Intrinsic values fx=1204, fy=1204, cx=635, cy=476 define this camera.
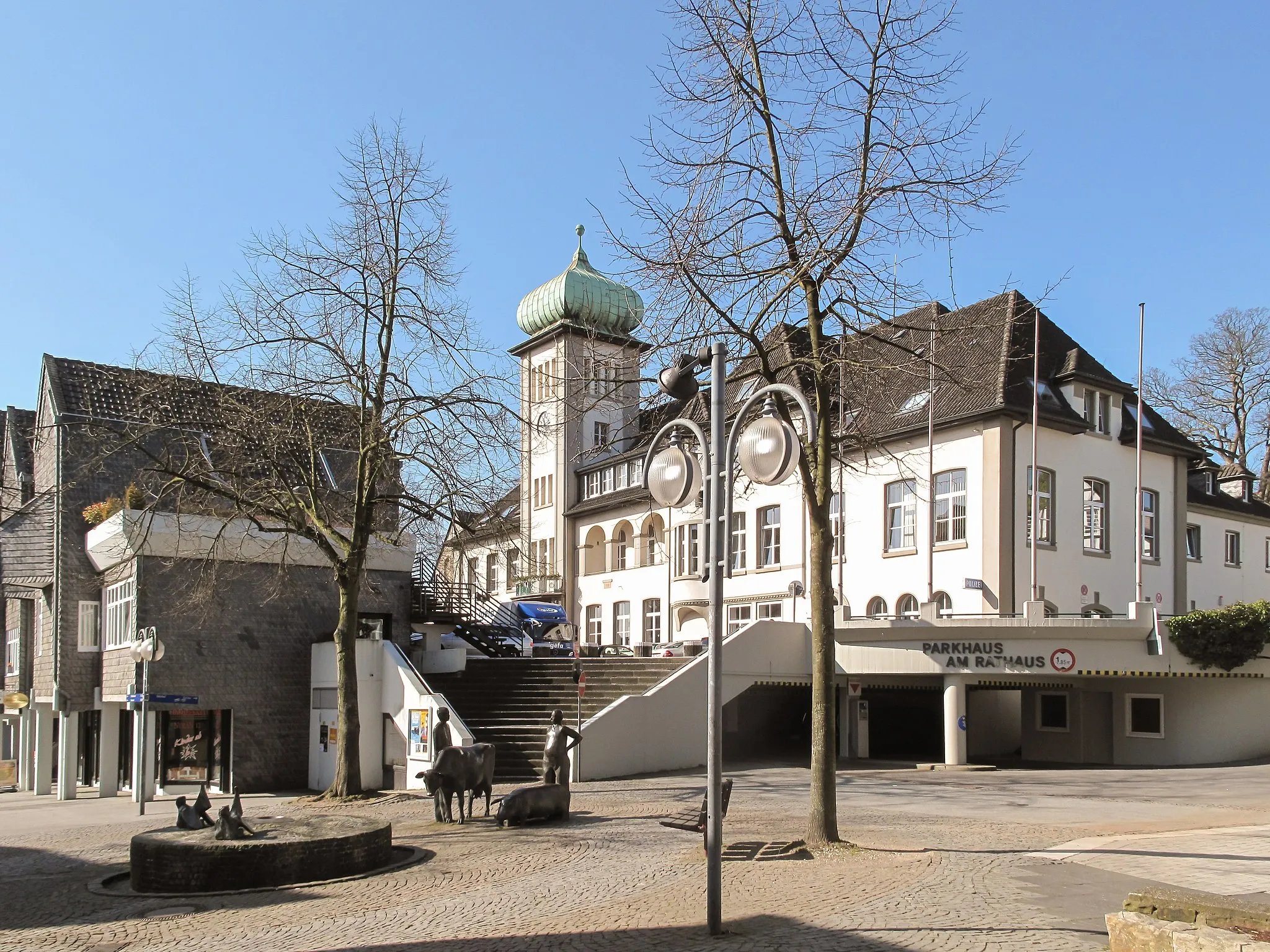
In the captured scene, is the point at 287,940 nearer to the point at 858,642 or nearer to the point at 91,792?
the point at 858,642

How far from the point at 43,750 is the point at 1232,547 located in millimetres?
38167

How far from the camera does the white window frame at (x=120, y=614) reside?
2658 cm

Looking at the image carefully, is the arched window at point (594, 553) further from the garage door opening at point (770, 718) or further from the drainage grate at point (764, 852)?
the drainage grate at point (764, 852)

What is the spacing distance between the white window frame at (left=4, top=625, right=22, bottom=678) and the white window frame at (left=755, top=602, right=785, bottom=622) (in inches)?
865

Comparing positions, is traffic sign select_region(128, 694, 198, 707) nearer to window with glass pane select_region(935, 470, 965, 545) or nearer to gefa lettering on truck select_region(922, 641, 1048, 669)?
gefa lettering on truck select_region(922, 641, 1048, 669)

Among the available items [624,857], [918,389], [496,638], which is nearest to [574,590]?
[496,638]

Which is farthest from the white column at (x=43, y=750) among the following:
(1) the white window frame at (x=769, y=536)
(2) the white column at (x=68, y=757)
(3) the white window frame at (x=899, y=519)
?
(3) the white window frame at (x=899, y=519)

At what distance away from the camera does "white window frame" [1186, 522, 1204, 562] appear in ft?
129

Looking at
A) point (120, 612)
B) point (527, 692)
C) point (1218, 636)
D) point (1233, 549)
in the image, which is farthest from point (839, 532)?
point (120, 612)

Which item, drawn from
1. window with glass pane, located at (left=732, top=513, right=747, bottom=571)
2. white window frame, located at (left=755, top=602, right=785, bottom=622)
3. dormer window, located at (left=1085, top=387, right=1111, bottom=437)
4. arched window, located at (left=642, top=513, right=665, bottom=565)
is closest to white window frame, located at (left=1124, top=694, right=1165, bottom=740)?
dormer window, located at (left=1085, top=387, right=1111, bottom=437)

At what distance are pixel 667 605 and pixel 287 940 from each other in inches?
1315

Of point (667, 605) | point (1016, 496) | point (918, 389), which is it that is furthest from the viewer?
point (667, 605)

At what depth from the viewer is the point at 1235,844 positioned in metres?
13.8

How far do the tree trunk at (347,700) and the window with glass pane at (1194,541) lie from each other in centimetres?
2945
